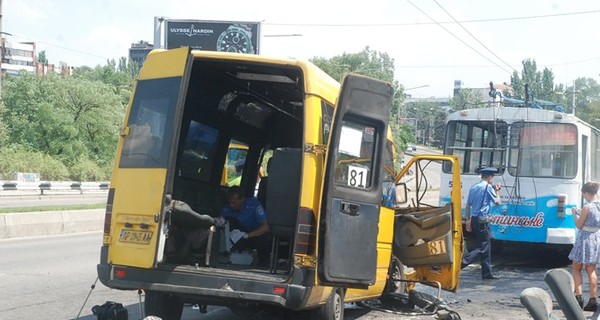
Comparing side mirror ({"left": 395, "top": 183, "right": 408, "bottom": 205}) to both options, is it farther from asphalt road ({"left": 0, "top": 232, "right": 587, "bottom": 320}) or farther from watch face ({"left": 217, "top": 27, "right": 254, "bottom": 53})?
watch face ({"left": 217, "top": 27, "right": 254, "bottom": 53})

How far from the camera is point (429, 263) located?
928cm

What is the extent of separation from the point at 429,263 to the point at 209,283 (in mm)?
3283

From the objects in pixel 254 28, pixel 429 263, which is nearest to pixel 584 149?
pixel 429 263

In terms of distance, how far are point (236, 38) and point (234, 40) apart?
0.14 m

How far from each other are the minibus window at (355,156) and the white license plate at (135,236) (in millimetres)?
1750

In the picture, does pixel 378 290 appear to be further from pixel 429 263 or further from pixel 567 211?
pixel 567 211

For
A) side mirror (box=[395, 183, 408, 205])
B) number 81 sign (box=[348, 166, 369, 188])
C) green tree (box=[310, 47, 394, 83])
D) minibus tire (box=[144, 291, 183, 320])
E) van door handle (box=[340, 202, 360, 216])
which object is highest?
green tree (box=[310, 47, 394, 83])

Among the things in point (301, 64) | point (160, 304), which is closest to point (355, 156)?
point (301, 64)

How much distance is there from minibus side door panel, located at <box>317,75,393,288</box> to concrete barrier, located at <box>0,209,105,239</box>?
1178 cm

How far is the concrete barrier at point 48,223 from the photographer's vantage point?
16888 millimetres

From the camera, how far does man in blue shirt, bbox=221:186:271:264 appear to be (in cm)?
845

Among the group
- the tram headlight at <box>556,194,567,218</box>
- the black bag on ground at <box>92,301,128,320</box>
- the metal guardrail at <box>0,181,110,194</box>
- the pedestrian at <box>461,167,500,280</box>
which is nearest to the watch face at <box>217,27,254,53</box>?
the metal guardrail at <box>0,181,110,194</box>

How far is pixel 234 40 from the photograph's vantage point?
1435 inches

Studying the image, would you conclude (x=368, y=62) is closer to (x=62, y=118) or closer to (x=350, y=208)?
(x=62, y=118)
